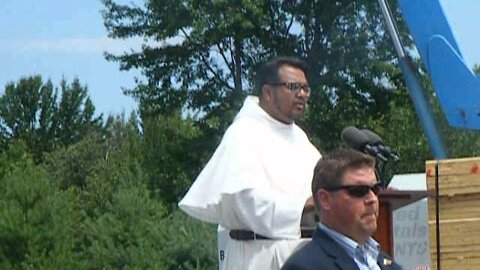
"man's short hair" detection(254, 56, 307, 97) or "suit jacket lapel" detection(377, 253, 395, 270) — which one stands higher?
"man's short hair" detection(254, 56, 307, 97)

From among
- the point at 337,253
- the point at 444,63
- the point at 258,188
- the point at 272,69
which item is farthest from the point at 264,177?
the point at 444,63

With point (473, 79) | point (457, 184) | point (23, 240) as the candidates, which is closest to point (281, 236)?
point (457, 184)

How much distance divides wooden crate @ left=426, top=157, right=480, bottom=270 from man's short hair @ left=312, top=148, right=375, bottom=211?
145 centimetres

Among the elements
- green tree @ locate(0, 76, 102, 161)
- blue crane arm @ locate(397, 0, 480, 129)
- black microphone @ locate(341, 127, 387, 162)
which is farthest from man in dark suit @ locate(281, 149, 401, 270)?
green tree @ locate(0, 76, 102, 161)

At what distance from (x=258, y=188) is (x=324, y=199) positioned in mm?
1470

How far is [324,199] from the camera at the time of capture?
3.52 meters

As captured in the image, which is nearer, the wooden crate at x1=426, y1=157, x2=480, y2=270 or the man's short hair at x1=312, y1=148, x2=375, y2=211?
the man's short hair at x1=312, y1=148, x2=375, y2=211

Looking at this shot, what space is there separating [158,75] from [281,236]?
62.2 feet

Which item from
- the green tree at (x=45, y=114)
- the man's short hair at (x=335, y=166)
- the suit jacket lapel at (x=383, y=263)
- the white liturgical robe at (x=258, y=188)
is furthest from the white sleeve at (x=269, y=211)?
the green tree at (x=45, y=114)

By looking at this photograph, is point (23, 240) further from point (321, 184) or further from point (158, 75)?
point (321, 184)

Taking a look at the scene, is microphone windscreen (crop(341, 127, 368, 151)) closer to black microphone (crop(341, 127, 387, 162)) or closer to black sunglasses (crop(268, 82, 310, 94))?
black microphone (crop(341, 127, 387, 162))

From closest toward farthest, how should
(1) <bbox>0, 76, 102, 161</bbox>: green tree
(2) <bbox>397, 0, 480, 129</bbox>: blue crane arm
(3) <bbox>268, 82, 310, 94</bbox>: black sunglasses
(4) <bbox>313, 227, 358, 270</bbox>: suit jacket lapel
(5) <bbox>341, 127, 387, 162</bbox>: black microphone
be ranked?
1. (4) <bbox>313, 227, 358, 270</bbox>: suit jacket lapel
2. (5) <bbox>341, 127, 387, 162</bbox>: black microphone
3. (3) <bbox>268, 82, 310, 94</bbox>: black sunglasses
4. (2) <bbox>397, 0, 480, 129</bbox>: blue crane arm
5. (1) <bbox>0, 76, 102, 161</bbox>: green tree

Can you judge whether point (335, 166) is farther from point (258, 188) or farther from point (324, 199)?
point (258, 188)

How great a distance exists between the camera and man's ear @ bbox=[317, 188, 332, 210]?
138 inches
